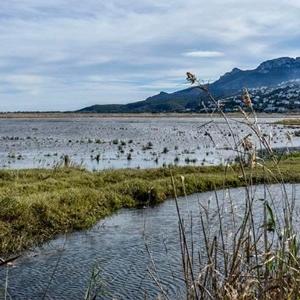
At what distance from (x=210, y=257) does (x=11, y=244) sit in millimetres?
12358

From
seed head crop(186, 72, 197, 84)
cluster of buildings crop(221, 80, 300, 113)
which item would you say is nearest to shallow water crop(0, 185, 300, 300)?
cluster of buildings crop(221, 80, 300, 113)

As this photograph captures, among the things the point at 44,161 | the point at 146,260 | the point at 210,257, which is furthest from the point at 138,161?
the point at 210,257

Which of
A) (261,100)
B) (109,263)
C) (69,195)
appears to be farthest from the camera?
(261,100)

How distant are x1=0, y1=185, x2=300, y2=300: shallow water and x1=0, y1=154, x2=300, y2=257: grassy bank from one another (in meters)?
0.81

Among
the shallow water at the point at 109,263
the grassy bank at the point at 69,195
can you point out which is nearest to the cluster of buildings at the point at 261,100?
the shallow water at the point at 109,263

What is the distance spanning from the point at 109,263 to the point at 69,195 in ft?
22.4

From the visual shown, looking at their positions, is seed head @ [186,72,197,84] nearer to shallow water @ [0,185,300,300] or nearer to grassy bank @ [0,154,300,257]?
shallow water @ [0,185,300,300]

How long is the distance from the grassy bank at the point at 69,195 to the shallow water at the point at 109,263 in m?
0.81

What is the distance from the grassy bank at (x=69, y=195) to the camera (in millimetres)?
17172

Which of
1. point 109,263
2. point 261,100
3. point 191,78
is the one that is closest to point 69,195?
point 109,263

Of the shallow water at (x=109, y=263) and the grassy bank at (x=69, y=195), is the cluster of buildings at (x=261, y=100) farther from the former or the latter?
the grassy bank at (x=69, y=195)

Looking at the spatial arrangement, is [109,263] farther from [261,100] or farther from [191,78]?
[261,100]

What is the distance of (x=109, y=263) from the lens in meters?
14.2

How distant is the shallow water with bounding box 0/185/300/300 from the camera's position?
12031mm
